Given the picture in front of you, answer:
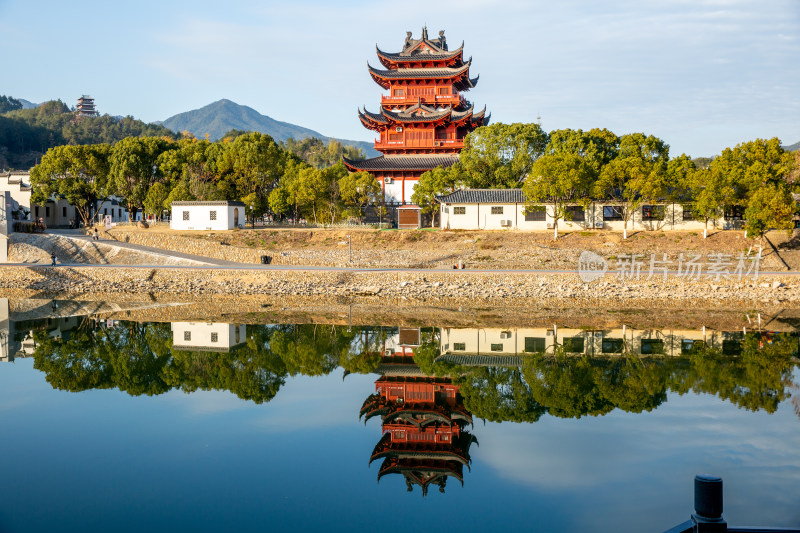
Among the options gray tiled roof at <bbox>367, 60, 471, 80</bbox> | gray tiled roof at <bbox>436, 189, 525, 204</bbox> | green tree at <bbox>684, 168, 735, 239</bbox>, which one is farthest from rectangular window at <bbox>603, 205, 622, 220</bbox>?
gray tiled roof at <bbox>367, 60, 471, 80</bbox>

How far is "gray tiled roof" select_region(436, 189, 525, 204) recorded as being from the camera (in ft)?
152

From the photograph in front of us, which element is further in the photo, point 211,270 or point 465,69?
point 465,69

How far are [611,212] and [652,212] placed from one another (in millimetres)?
2767

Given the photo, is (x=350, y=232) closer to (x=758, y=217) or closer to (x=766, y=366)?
(x=758, y=217)

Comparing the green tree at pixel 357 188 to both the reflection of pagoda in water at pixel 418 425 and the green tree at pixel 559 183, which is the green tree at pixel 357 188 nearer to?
the green tree at pixel 559 183

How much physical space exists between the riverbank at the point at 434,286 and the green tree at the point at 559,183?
30.2 feet

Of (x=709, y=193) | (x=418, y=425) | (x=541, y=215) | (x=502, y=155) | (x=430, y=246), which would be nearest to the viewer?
(x=418, y=425)

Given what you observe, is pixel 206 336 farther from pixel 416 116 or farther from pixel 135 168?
pixel 416 116

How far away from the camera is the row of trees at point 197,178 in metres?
51.0

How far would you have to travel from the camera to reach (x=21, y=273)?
40.2 m

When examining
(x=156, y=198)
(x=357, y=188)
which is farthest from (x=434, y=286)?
(x=156, y=198)

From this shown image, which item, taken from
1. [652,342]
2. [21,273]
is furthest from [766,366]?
[21,273]

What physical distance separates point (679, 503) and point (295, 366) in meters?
13.7

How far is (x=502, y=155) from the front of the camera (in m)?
50.8
